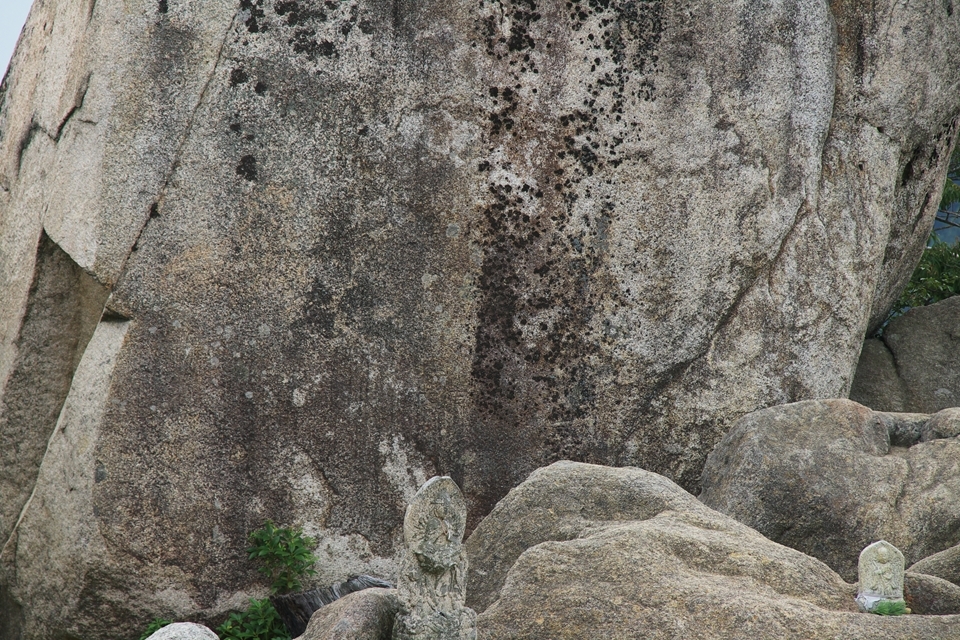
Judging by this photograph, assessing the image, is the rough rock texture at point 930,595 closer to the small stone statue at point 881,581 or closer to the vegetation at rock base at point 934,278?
the small stone statue at point 881,581

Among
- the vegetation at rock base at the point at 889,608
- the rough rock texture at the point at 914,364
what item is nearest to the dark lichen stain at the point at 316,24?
the vegetation at rock base at the point at 889,608

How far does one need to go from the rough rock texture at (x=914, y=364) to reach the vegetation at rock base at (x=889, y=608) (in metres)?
3.73

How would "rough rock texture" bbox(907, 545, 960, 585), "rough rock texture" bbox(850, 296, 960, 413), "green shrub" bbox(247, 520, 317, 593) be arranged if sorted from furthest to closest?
"rough rock texture" bbox(850, 296, 960, 413) → "green shrub" bbox(247, 520, 317, 593) → "rough rock texture" bbox(907, 545, 960, 585)

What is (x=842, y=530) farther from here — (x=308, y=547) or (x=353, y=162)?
(x=353, y=162)

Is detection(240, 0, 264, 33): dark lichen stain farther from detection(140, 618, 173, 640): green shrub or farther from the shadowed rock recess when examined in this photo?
detection(140, 618, 173, 640): green shrub

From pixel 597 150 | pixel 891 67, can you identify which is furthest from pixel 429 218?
pixel 891 67

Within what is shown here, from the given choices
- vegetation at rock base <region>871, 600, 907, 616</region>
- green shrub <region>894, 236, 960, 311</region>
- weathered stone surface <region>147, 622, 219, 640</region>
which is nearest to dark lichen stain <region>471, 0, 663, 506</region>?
vegetation at rock base <region>871, 600, 907, 616</region>

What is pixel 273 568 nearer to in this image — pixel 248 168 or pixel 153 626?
pixel 153 626

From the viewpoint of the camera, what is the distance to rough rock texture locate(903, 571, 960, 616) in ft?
13.7

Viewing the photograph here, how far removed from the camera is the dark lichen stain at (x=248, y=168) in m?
5.67

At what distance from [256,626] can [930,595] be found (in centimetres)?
312

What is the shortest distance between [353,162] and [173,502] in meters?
2.01

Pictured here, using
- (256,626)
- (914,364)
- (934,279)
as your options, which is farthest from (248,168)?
(934,279)

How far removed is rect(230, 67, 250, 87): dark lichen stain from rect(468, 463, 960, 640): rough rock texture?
2.76 m
